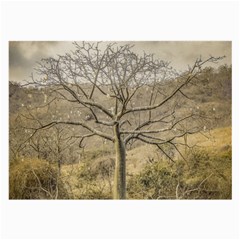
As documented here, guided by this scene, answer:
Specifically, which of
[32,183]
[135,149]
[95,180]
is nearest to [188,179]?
[135,149]

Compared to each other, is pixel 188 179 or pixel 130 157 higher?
pixel 130 157

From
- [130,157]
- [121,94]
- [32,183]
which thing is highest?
[121,94]

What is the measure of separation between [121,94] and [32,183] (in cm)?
127

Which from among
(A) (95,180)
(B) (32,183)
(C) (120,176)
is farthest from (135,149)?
(B) (32,183)

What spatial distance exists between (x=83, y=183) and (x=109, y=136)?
0.54m

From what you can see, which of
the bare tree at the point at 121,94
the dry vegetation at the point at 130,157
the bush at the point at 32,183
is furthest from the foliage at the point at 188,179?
the bush at the point at 32,183

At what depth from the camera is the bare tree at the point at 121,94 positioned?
3967mm

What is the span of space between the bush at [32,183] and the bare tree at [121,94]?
0.37 metres

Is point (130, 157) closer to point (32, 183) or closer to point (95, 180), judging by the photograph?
point (95, 180)

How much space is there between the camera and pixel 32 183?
3.96 m

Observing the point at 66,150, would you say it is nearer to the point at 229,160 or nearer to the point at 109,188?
the point at 109,188

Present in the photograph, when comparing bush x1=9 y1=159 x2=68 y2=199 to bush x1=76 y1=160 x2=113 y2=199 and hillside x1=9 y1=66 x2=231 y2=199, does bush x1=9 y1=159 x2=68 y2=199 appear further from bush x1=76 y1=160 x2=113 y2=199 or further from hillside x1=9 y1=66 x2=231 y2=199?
bush x1=76 y1=160 x2=113 y2=199
